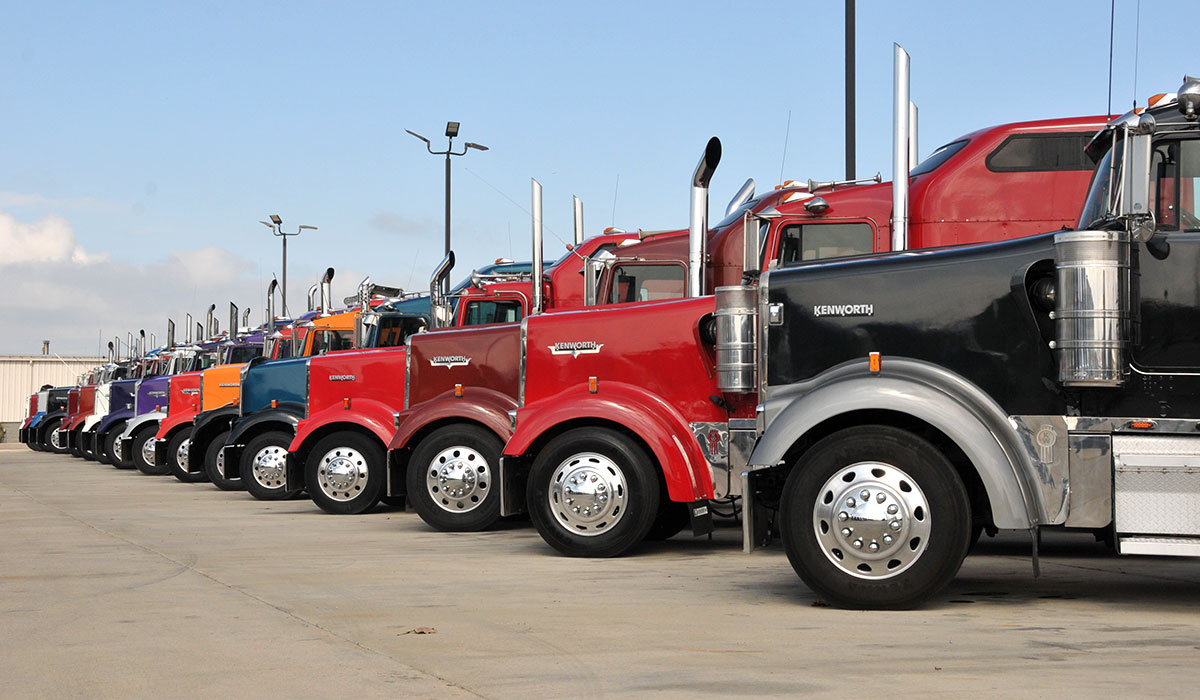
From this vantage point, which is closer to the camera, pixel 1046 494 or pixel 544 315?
pixel 1046 494

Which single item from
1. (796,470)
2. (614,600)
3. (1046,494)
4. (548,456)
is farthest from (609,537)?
(1046,494)

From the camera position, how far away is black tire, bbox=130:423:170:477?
83.5ft

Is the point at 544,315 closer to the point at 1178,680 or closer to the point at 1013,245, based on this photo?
the point at 1013,245

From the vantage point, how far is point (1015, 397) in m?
7.27

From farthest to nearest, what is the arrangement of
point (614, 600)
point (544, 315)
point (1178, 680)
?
point (544, 315), point (614, 600), point (1178, 680)

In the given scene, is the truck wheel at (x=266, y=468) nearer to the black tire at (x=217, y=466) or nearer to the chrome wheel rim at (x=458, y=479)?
the black tire at (x=217, y=466)

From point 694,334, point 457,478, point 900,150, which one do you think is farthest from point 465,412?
point 900,150

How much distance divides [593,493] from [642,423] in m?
0.64

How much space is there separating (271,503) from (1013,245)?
39.8ft

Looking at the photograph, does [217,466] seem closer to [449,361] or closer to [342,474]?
[342,474]

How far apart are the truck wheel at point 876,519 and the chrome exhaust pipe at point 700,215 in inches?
161

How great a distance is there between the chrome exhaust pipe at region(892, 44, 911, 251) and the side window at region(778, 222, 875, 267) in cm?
84

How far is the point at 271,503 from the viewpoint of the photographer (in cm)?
1731

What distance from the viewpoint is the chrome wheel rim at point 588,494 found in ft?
32.9
